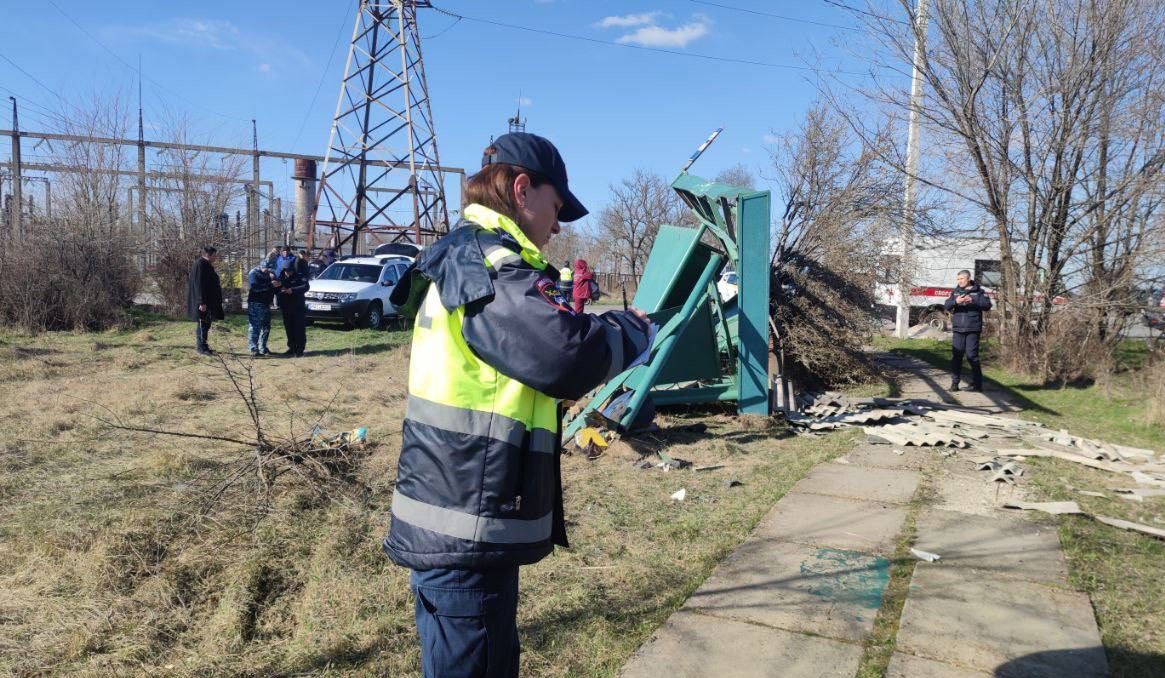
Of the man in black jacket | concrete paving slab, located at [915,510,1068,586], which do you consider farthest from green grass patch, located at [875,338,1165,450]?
concrete paving slab, located at [915,510,1068,586]

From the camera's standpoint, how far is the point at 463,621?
174cm

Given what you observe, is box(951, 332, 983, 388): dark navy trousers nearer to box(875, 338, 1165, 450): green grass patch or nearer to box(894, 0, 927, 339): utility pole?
box(875, 338, 1165, 450): green grass patch

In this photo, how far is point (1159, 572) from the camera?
389cm

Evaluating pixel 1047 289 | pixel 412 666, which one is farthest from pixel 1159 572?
pixel 1047 289

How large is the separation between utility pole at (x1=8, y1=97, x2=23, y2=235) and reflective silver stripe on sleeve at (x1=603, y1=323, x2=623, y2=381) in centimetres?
1627

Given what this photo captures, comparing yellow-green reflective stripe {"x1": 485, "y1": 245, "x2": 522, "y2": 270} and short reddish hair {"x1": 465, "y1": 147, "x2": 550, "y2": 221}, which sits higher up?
short reddish hair {"x1": 465, "y1": 147, "x2": 550, "y2": 221}

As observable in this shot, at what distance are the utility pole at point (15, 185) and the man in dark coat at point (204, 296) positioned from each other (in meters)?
5.72

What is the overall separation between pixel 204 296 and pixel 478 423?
10.8 m

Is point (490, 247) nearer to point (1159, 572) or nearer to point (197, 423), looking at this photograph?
point (1159, 572)

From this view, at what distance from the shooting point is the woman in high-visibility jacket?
166 centimetres

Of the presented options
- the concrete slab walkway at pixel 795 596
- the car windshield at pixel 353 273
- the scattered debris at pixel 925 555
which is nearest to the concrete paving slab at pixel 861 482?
the concrete slab walkway at pixel 795 596

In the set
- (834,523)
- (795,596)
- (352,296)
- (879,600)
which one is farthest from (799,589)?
(352,296)

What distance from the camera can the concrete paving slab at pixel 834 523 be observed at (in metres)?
4.34

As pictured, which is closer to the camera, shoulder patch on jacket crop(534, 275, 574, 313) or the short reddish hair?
shoulder patch on jacket crop(534, 275, 574, 313)
